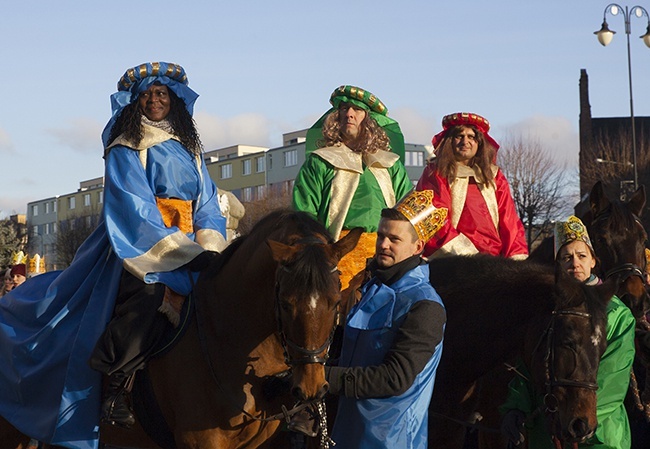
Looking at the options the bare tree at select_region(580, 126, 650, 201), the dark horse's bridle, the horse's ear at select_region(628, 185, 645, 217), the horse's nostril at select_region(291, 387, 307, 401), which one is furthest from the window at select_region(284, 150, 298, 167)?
the horse's nostril at select_region(291, 387, 307, 401)

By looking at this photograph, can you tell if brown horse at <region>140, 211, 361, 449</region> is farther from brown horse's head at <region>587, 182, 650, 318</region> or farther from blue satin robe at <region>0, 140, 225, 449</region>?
brown horse's head at <region>587, 182, 650, 318</region>

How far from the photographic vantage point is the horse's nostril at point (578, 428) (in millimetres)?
5484

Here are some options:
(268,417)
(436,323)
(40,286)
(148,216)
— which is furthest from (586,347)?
(40,286)

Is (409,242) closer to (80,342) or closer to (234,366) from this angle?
(234,366)

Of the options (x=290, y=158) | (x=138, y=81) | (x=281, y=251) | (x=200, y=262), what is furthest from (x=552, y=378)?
(x=290, y=158)

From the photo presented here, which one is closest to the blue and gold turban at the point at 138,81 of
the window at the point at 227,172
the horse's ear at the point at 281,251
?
the horse's ear at the point at 281,251

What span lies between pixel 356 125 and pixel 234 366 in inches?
105

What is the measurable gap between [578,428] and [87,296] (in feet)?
11.7

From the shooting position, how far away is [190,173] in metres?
7.75

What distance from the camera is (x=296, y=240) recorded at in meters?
5.77

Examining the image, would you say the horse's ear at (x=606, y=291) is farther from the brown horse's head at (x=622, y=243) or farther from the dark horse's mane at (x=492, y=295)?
the brown horse's head at (x=622, y=243)

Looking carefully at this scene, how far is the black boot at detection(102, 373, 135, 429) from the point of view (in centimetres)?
667

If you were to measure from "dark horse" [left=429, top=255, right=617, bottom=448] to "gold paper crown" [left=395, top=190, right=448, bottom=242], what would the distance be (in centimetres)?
68

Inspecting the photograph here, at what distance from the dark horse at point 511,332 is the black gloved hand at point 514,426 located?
0.33 metres
